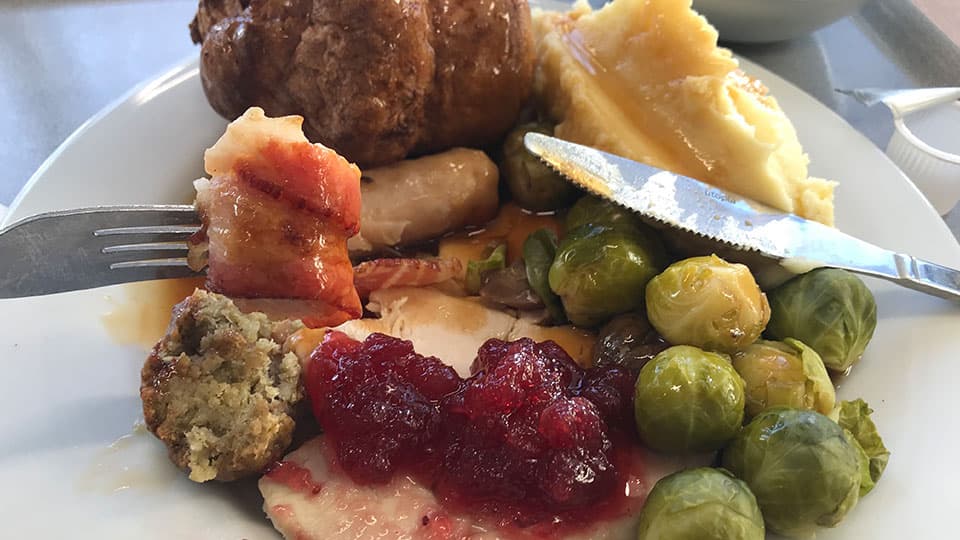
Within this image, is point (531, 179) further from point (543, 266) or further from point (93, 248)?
point (93, 248)

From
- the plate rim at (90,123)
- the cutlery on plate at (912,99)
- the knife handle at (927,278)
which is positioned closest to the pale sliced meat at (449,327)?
the knife handle at (927,278)

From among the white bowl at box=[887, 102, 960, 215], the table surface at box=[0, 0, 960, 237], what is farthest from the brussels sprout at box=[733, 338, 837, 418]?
the table surface at box=[0, 0, 960, 237]

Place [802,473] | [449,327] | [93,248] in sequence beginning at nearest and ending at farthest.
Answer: [802,473] < [93,248] < [449,327]

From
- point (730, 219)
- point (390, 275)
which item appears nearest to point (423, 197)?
point (390, 275)

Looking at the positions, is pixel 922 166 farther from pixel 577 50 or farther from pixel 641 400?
pixel 641 400

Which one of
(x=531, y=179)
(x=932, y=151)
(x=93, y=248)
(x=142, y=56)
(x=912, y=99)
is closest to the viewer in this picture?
(x=93, y=248)

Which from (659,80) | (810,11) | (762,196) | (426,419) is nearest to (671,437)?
(426,419)
